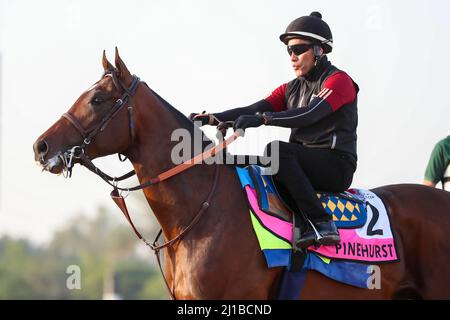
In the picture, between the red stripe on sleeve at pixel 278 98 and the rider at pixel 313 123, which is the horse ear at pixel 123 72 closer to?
the rider at pixel 313 123

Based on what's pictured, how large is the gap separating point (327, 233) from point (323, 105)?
122cm

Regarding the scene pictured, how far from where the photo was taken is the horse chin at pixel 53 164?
285 inches

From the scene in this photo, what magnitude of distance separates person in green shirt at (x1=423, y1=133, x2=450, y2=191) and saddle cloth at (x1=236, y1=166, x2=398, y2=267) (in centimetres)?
184

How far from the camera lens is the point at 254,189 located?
303 inches

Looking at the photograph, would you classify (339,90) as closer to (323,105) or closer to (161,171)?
(323,105)

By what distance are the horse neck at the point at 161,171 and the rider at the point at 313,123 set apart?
69 centimetres

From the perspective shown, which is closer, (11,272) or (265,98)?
(265,98)

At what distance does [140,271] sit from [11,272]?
945cm

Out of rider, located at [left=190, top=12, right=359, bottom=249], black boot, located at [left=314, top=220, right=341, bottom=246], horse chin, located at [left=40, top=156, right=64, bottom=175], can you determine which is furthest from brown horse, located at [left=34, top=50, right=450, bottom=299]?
rider, located at [left=190, top=12, right=359, bottom=249]

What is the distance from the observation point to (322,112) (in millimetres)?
7754

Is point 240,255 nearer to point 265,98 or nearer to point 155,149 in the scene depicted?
point 155,149

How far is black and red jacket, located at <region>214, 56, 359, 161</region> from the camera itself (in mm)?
7695

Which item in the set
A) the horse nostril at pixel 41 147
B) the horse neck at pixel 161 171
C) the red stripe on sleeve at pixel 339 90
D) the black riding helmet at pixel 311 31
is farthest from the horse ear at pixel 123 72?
the red stripe on sleeve at pixel 339 90
